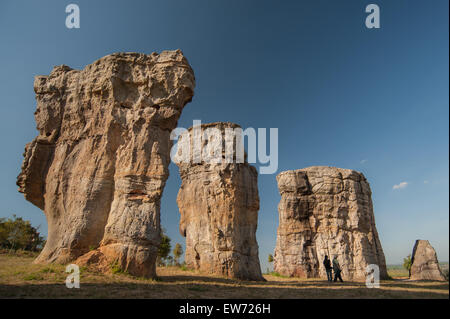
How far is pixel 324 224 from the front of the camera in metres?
27.4

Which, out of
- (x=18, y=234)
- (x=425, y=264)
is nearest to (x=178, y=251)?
(x=18, y=234)

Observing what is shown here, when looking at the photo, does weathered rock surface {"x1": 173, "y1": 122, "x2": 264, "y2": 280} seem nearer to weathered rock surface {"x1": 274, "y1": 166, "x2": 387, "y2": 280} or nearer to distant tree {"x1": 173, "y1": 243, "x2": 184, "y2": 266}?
weathered rock surface {"x1": 274, "y1": 166, "x2": 387, "y2": 280}

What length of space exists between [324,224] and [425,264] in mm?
9533

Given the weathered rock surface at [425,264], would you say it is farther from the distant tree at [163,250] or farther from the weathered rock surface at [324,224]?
the distant tree at [163,250]

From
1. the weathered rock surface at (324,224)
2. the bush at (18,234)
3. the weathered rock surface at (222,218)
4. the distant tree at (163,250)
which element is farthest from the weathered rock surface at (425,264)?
the bush at (18,234)

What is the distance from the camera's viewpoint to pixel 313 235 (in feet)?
90.5

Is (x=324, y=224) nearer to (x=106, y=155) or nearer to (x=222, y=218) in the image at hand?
(x=222, y=218)

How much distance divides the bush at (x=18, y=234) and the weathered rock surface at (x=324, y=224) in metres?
23.2

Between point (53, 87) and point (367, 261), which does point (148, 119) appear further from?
point (367, 261)

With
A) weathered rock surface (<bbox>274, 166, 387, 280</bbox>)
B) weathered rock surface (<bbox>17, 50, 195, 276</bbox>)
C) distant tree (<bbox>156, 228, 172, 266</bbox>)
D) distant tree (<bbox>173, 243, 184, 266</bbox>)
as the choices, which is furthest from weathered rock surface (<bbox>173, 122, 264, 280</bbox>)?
distant tree (<bbox>173, 243, 184, 266</bbox>)

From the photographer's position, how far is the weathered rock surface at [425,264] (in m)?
25.6

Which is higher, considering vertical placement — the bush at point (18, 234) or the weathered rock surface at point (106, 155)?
the weathered rock surface at point (106, 155)
